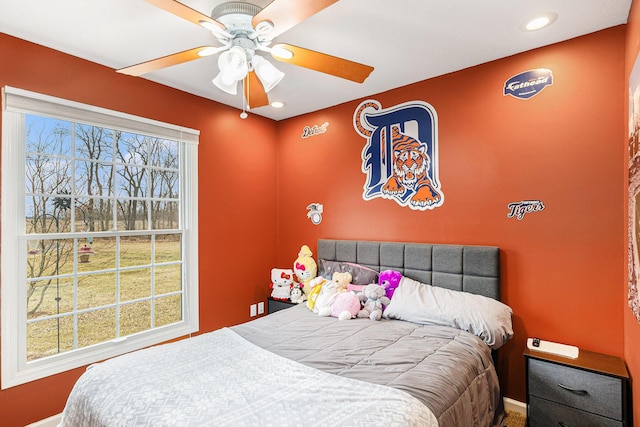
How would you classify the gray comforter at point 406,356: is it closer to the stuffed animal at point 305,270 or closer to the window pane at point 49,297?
A: the stuffed animal at point 305,270

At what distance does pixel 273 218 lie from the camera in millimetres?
4039

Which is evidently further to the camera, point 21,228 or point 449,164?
point 449,164

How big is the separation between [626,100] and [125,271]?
12.4ft

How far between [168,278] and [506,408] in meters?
3.02

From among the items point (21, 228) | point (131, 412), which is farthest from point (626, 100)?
point (21, 228)

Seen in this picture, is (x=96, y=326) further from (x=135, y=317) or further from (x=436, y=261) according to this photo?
(x=436, y=261)

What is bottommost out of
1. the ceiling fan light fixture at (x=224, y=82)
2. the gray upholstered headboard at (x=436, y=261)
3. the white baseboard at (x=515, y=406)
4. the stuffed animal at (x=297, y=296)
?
the white baseboard at (x=515, y=406)

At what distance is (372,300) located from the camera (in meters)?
2.71

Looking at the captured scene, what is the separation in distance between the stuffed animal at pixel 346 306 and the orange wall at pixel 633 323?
1.66 m

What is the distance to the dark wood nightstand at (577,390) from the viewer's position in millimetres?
1826

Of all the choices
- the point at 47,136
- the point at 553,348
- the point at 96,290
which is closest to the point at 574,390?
the point at 553,348

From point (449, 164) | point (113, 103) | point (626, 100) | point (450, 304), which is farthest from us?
point (449, 164)

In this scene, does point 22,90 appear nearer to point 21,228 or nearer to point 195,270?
point 21,228

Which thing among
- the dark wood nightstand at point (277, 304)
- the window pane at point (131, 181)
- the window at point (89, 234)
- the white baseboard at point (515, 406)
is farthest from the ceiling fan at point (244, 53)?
the white baseboard at point (515, 406)
